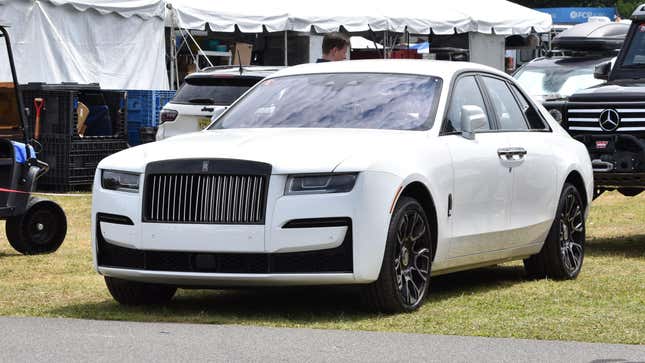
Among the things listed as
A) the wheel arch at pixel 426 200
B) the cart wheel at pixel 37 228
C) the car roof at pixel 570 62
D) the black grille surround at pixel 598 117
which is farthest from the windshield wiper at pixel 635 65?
the wheel arch at pixel 426 200

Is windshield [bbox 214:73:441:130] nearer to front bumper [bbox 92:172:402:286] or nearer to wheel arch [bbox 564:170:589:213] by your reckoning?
front bumper [bbox 92:172:402:286]

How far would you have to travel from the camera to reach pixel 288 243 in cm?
821

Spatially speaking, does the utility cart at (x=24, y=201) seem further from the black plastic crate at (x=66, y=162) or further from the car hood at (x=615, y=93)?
the black plastic crate at (x=66, y=162)

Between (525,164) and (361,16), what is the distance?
17.3 metres

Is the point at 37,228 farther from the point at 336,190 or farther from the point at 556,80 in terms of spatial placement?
the point at 556,80

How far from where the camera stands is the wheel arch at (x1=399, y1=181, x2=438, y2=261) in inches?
346

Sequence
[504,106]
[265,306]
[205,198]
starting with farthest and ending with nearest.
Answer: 1. [504,106]
2. [265,306]
3. [205,198]

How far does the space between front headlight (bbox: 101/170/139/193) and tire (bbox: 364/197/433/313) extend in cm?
149

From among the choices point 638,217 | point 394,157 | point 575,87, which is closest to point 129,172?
point 394,157

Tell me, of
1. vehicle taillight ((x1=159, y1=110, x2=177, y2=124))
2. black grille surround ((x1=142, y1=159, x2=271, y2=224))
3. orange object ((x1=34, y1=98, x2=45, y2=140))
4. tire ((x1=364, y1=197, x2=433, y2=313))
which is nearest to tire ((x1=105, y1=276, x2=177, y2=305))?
black grille surround ((x1=142, y1=159, x2=271, y2=224))

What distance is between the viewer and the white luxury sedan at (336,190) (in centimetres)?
823

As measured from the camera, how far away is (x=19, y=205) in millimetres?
12125

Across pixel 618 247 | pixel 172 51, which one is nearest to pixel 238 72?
pixel 618 247

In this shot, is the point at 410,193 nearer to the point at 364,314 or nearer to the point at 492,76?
the point at 364,314
